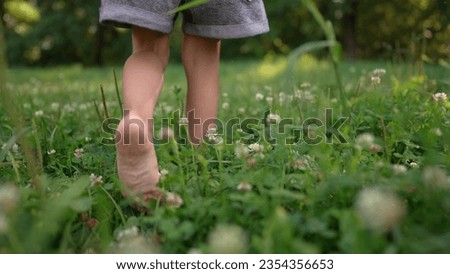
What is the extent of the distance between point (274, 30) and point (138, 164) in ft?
39.5

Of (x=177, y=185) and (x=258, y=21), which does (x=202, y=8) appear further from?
(x=177, y=185)

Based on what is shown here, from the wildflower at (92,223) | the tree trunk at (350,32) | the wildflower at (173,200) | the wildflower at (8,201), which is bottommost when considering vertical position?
the tree trunk at (350,32)

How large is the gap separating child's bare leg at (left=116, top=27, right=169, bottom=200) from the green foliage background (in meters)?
10.3

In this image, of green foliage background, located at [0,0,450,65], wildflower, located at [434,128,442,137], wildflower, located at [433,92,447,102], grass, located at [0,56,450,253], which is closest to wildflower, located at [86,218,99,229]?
grass, located at [0,56,450,253]

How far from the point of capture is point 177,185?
153cm

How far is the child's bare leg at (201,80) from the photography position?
2.11 metres

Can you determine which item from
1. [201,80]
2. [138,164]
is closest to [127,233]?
[138,164]

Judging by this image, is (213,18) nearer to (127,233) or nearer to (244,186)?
(244,186)

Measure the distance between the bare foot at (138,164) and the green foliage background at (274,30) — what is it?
10669mm

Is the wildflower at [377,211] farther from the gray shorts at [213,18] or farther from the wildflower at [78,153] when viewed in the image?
the wildflower at [78,153]

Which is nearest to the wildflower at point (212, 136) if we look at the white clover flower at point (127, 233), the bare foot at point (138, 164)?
the bare foot at point (138, 164)

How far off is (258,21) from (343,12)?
10803mm
